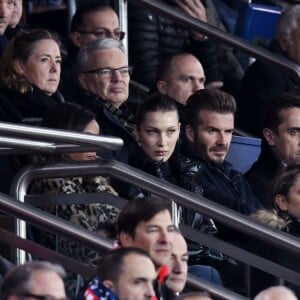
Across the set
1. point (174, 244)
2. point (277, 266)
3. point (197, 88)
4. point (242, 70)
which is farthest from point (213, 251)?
point (242, 70)

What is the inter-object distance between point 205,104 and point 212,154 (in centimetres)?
31

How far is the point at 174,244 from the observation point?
25.7 ft

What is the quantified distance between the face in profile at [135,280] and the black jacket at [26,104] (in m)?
2.17

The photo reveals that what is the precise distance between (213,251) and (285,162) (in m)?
1.25

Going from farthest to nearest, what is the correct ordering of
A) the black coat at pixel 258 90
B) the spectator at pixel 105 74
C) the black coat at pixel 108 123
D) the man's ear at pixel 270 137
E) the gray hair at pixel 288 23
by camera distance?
the gray hair at pixel 288 23 → the black coat at pixel 258 90 → the man's ear at pixel 270 137 → the spectator at pixel 105 74 → the black coat at pixel 108 123

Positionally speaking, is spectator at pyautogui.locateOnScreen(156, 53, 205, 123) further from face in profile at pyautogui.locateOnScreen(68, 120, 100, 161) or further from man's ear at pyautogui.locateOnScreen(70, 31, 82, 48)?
face in profile at pyautogui.locateOnScreen(68, 120, 100, 161)

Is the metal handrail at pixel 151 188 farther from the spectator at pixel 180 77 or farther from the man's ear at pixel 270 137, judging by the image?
the spectator at pixel 180 77

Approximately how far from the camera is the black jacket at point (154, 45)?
38.3ft

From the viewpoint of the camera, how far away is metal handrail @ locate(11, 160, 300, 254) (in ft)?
26.5

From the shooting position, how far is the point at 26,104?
934 cm

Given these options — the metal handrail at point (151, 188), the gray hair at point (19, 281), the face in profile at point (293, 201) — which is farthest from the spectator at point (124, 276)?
the face in profile at point (293, 201)

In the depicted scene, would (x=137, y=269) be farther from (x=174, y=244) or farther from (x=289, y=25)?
(x=289, y=25)

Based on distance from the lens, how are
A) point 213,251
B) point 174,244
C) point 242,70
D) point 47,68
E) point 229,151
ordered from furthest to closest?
1. point 242,70
2. point 229,151
3. point 47,68
4. point 213,251
5. point 174,244

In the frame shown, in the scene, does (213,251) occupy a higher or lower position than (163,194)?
lower
